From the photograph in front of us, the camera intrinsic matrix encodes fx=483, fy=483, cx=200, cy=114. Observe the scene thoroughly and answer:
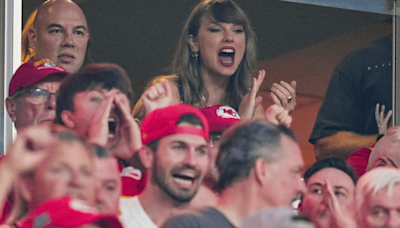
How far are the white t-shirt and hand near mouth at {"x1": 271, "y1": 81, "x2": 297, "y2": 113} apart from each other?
1.15 m

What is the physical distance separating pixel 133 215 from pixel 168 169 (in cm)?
18

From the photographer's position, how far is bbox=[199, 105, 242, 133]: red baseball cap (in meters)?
1.92

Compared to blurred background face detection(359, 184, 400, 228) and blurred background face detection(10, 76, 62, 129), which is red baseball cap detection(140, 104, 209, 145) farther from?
blurred background face detection(359, 184, 400, 228)

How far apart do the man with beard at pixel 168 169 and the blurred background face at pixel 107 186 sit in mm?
128

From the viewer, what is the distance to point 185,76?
2.44 m

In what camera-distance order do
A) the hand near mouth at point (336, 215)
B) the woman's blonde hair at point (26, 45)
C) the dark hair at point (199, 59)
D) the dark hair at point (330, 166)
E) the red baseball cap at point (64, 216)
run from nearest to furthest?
the red baseball cap at point (64, 216), the hand near mouth at point (336, 215), the dark hair at point (330, 166), the woman's blonde hair at point (26, 45), the dark hair at point (199, 59)

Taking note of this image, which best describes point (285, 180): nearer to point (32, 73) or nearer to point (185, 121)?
point (185, 121)

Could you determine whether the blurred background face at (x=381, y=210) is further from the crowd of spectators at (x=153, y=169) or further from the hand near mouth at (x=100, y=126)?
the hand near mouth at (x=100, y=126)

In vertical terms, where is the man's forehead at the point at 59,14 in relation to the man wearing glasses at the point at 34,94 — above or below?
above

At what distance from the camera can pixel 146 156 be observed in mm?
1559

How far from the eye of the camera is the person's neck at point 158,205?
150 centimetres

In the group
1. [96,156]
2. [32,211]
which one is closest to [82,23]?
[96,156]

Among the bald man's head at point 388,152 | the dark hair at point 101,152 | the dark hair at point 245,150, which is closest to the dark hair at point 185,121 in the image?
the dark hair at point 245,150

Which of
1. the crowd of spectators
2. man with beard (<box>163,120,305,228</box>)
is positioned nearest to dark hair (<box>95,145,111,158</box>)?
the crowd of spectators
